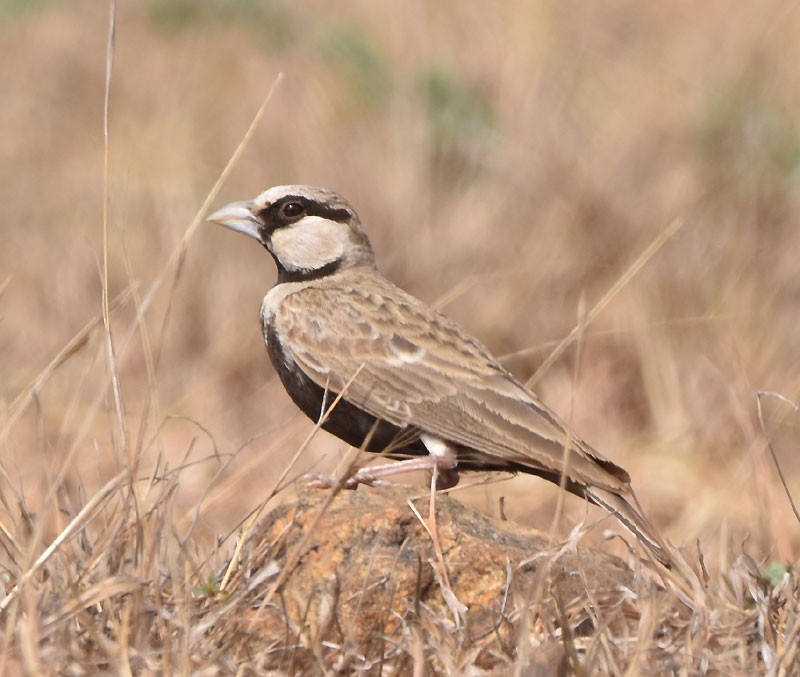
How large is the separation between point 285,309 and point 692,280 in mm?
3577

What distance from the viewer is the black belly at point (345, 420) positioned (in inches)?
194

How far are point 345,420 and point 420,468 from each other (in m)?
0.35

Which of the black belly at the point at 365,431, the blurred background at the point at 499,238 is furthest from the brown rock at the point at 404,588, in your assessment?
the blurred background at the point at 499,238

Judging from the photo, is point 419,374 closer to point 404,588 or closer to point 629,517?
point 629,517

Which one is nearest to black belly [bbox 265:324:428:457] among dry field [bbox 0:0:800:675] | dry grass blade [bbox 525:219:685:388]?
dry field [bbox 0:0:800:675]

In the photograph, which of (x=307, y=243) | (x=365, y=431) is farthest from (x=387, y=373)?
(x=307, y=243)

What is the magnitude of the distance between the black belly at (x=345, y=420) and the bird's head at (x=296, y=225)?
0.50 meters

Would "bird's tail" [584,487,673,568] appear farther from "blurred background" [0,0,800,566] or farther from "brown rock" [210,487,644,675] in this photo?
"blurred background" [0,0,800,566]

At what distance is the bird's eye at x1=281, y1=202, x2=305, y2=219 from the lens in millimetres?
5613

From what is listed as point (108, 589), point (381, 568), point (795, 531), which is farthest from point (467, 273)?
point (108, 589)

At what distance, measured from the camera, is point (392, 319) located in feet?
17.1

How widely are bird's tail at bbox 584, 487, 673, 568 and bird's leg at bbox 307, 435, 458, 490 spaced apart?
0.54 meters

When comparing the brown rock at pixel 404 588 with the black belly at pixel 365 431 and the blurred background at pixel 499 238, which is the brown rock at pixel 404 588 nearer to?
the black belly at pixel 365 431

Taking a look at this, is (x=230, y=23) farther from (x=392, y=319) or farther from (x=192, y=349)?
(x=392, y=319)
